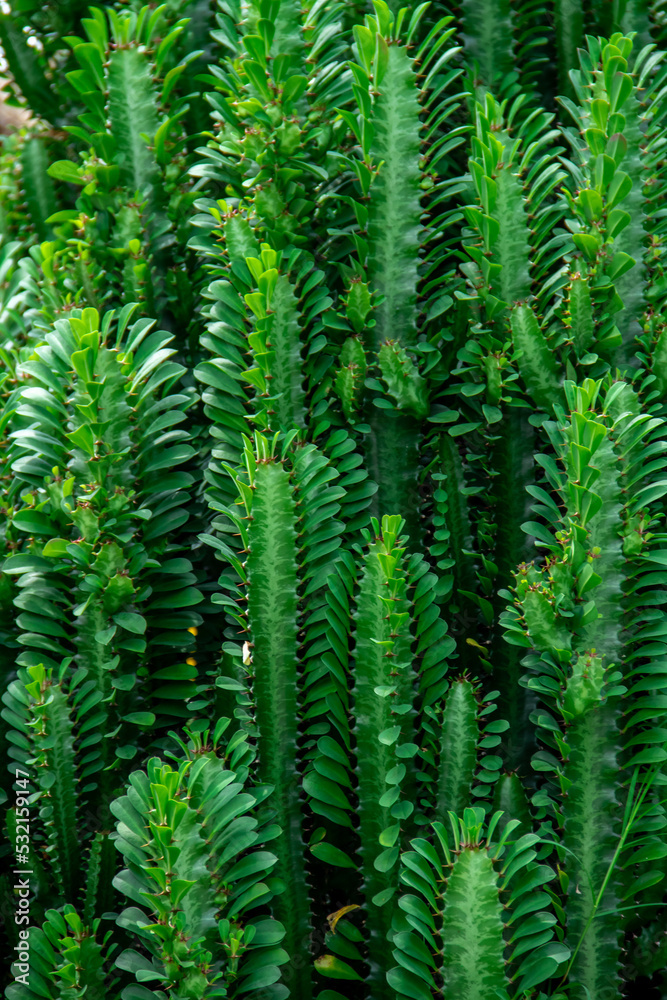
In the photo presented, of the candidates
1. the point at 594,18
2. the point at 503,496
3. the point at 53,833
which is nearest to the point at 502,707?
the point at 503,496

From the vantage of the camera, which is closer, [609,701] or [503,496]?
[609,701]

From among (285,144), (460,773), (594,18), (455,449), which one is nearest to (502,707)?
(460,773)

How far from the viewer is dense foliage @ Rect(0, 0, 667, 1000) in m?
1.48

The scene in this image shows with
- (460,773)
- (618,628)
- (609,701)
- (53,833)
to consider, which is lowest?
(53,833)

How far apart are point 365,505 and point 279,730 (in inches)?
18.6

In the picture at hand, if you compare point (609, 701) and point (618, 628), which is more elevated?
point (618, 628)

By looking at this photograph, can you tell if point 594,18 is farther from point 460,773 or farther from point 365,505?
point 460,773

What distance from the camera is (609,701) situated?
154 cm

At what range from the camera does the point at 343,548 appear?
5.91 ft

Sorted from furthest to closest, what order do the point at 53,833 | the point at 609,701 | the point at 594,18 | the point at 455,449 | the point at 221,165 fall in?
the point at 594,18 < the point at 221,165 < the point at 455,449 < the point at 53,833 < the point at 609,701

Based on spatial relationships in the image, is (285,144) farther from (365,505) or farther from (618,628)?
(618,628)

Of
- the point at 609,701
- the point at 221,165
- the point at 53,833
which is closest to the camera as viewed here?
the point at 609,701

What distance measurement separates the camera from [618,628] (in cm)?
155

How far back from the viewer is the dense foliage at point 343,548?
1.48 meters
